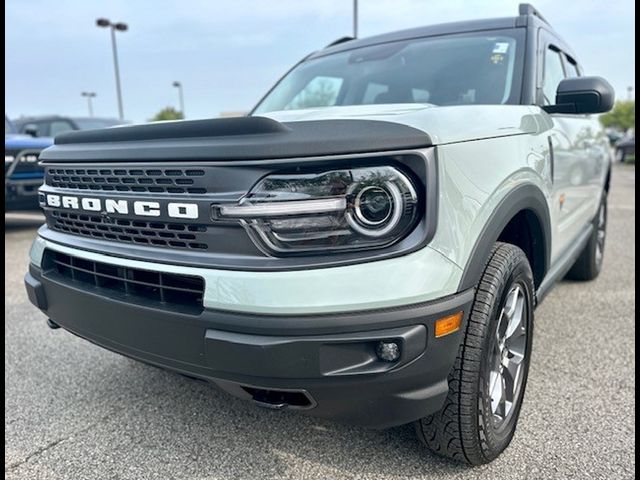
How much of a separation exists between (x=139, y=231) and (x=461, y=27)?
2286 mm

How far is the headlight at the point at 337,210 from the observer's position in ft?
5.12

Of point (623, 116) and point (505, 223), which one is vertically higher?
point (505, 223)

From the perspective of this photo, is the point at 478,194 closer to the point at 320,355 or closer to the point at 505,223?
the point at 505,223

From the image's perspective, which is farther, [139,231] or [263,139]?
[139,231]

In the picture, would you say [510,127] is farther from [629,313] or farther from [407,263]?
[629,313]

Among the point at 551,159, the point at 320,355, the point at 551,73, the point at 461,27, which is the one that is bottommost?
the point at 320,355

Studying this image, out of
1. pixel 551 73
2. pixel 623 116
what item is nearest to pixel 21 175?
pixel 551 73

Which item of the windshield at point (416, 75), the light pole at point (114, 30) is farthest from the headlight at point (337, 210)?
the light pole at point (114, 30)

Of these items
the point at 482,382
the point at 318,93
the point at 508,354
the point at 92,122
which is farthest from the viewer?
the point at 92,122

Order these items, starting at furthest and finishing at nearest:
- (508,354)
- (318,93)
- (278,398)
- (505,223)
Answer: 1. (318,93)
2. (508,354)
3. (505,223)
4. (278,398)

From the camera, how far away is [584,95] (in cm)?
245

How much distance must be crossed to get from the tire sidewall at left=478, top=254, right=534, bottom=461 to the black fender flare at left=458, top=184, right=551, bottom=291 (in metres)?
0.17

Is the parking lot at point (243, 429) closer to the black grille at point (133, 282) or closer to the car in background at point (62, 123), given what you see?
the black grille at point (133, 282)

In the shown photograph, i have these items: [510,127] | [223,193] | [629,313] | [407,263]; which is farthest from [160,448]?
[629,313]
